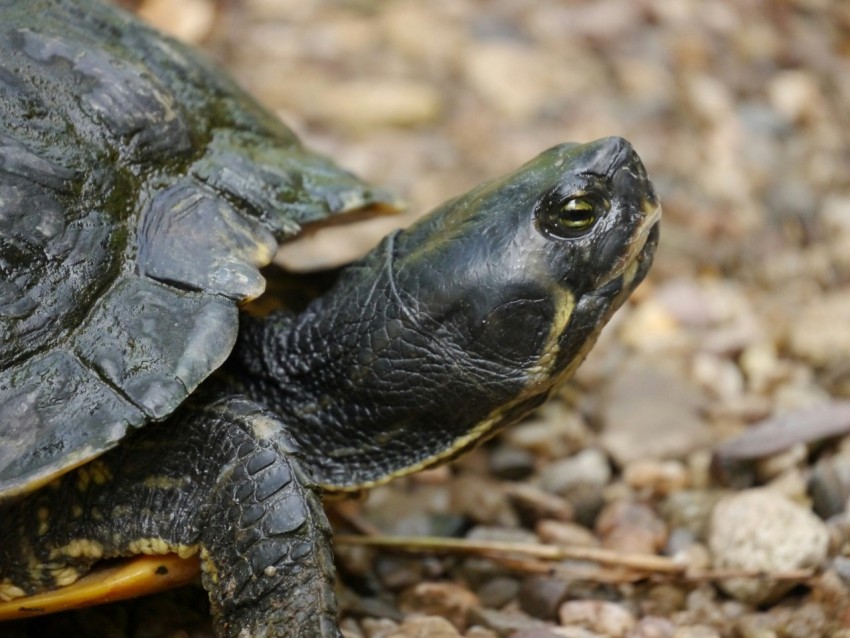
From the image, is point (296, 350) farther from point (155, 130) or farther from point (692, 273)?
point (692, 273)

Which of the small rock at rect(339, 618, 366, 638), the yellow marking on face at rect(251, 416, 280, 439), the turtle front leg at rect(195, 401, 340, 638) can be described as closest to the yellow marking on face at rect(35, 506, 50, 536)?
the turtle front leg at rect(195, 401, 340, 638)

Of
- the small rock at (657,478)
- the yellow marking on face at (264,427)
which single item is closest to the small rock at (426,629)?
the yellow marking on face at (264,427)

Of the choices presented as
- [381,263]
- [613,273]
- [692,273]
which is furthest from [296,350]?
[692,273]

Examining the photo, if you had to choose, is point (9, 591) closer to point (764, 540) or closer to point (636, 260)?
point (636, 260)

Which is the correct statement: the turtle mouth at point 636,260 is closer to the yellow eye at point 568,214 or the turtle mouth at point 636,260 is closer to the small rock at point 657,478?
the yellow eye at point 568,214

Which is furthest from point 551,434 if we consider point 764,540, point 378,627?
point 378,627
